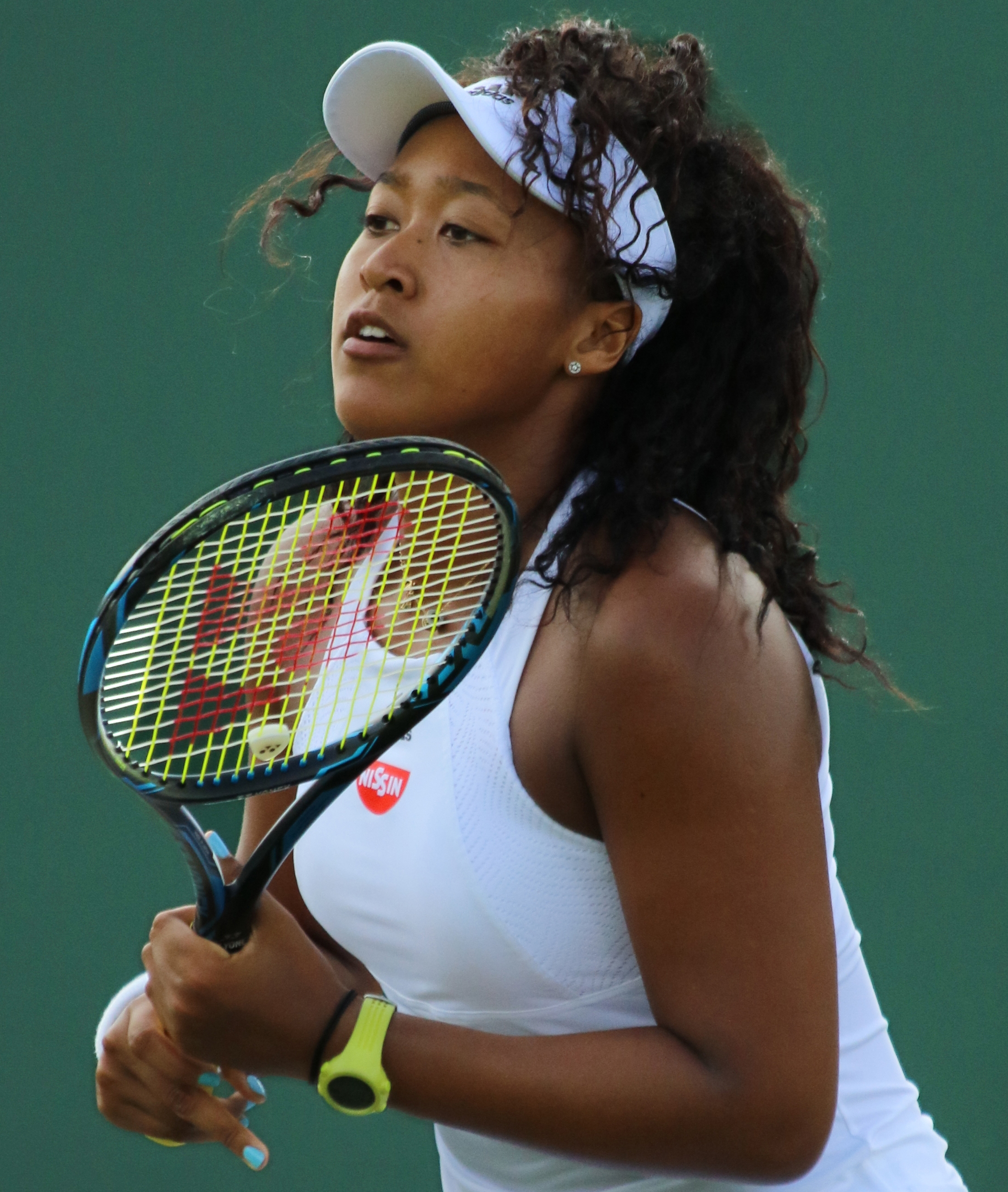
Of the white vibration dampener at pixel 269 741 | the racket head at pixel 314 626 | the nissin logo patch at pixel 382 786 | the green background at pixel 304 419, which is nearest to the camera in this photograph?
the racket head at pixel 314 626

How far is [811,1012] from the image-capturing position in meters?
1.09

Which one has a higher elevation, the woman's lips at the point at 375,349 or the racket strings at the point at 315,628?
the woman's lips at the point at 375,349

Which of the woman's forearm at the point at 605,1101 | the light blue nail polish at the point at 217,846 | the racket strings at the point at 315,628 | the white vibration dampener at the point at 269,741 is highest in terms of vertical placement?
the racket strings at the point at 315,628

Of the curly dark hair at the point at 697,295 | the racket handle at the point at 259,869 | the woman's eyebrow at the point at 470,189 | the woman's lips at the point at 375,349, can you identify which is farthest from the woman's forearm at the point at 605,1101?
the woman's eyebrow at the point at 470,189

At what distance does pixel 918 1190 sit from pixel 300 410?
1892mm

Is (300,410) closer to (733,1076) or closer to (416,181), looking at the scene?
(416,181)

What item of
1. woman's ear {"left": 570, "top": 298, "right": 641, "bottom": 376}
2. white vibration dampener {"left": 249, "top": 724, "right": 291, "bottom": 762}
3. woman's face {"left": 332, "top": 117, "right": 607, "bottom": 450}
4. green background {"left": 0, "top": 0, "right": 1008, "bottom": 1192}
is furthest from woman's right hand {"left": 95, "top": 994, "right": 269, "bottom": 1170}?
green background {"left": 0, "top": 0, "right": 1008, "bottom": 1192}

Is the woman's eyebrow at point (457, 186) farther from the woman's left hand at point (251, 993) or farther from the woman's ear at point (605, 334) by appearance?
the woman's left hand at point (251, 993)

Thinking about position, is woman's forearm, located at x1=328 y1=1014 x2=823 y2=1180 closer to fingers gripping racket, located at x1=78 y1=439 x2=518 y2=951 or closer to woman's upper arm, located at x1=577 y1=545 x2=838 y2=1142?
woman's upper arm, located at x1=577 y1=545 x2=838 y2=1142

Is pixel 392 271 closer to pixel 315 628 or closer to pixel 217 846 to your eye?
pixel 315 628

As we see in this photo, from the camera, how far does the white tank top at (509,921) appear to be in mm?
1158

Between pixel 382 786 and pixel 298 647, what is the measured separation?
154mm

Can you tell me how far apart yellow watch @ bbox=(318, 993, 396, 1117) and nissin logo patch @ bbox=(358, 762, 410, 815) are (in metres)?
0.18

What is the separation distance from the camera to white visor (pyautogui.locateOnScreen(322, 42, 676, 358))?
1261 mm
